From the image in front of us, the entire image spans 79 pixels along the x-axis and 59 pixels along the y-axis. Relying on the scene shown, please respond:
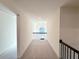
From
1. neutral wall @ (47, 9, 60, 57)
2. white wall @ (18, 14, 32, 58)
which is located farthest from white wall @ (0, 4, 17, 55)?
neutral wall @ (47, 9, 60, 57)

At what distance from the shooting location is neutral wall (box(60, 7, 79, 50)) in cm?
461

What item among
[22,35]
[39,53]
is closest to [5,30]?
[22,35]

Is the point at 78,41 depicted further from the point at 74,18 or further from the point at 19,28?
the point at 19,28

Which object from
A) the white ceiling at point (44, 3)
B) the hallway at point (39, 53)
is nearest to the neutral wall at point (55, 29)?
the hallway at point (39, 53)

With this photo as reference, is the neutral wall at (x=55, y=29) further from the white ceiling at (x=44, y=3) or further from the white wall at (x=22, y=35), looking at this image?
the white wall at (x=22, y=35)

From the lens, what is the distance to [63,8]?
4.58 m

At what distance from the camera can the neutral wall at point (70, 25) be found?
461 centimetres

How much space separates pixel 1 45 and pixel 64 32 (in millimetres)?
3293

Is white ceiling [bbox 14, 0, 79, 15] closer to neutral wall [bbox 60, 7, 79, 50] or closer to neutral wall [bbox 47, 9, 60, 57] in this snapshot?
neutral wall [bbox 60, 7, 79, 50]

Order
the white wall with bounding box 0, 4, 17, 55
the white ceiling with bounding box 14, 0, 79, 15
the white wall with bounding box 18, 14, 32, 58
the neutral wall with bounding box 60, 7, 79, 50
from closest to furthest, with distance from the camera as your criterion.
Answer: the white ceiling with bounding box 14, 0, 79, 15, the neutral wall with bounding box 60, 7, 79, 50, the white wall with bounding box 18, 14, 32, 58, the white wall with bounding box 0, 4, 17, 55

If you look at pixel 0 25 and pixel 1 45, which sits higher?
pixel 0 25

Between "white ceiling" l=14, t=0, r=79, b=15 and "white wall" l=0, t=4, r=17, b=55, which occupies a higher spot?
"white ceiling" l=14, t=0, r=79, b=15

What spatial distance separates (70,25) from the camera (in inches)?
183

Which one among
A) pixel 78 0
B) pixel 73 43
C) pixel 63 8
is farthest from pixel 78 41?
pixel 78 0
